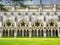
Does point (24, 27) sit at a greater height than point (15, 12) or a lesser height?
lesser

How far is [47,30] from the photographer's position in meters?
38.7

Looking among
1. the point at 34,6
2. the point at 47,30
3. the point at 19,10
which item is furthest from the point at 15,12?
the point at 47,30

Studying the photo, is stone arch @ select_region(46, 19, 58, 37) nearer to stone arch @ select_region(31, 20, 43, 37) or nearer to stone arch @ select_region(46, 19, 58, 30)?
stone arch @ select_region(46, 19, 58, 30)

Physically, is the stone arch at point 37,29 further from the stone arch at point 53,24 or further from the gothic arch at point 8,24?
the gothic arch at point 8,24

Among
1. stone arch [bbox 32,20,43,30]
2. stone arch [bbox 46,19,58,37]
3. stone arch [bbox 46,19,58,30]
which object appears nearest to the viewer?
stone arch [bbox 46,19,58,37]

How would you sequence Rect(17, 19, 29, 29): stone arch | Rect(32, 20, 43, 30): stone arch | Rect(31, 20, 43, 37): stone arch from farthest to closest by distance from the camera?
1. Rect(17, 19, 29, 29): stone arch
2. Rect(32, 20, 43, 30): stone arch
3. Rect(31, 20, 43, 37): stone arch

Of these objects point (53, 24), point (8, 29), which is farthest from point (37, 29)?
point (8, 29)

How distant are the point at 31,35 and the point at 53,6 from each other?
637 cm

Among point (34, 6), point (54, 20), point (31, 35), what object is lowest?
point (31, 35)

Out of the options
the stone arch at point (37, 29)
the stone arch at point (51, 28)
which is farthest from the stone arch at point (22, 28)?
the stone arch at point (51, 28)

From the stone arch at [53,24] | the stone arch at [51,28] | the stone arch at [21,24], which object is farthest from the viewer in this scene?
the stone arch at [21,24]

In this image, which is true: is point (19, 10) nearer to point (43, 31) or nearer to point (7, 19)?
point (7, 19)

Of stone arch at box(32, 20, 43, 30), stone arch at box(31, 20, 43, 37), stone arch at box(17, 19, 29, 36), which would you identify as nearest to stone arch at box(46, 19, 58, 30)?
stone arch at box(32, 20, 43, 30)

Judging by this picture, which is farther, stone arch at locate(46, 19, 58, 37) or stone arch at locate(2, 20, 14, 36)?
stone arch at locate(2, 20, 14, 36)
